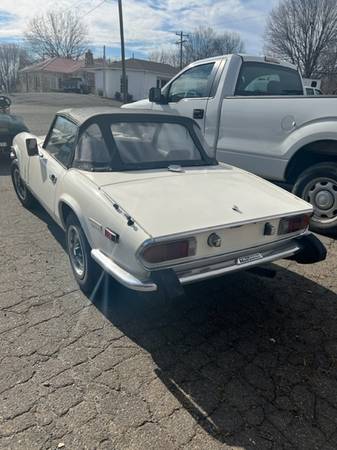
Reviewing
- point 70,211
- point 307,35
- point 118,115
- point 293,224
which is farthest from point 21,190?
point 307,35

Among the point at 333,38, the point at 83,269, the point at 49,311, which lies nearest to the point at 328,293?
the point at 83,269

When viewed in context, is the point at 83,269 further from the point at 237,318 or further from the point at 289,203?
A: the point at 289,203

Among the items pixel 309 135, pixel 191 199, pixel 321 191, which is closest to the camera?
pixel 191 199

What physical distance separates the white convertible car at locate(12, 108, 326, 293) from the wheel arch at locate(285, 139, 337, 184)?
1.42 m

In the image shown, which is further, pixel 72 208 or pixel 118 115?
pixel 118 115

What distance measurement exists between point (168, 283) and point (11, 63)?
76.2 metres

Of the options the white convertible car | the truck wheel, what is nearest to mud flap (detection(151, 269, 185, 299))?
the white convertible car

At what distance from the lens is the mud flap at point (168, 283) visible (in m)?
2.20

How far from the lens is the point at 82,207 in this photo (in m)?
2.89

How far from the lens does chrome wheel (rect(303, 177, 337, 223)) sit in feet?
14.5

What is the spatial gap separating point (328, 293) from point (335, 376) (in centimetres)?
114

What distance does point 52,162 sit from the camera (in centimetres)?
378

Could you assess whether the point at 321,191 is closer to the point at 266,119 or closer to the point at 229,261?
the point at 266,119

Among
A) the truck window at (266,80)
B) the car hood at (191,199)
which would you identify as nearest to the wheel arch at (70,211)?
→ the car hood at (191,199)
